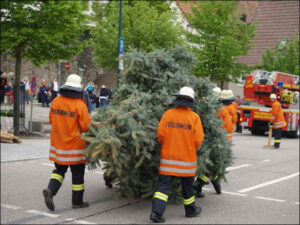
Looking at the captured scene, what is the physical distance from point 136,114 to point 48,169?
4.92m

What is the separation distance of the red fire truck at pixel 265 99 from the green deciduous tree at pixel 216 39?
4753 millimetres

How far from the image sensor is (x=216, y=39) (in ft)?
93.2

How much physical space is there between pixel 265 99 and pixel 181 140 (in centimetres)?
1847

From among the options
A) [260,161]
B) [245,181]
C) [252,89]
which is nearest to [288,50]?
[252,89]

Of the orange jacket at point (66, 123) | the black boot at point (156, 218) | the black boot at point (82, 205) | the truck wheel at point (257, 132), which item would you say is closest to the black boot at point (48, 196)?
the black boot at point (82, 205)

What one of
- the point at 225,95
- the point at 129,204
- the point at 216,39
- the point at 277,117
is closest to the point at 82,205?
the point at 129,204

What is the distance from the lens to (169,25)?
92.9ft

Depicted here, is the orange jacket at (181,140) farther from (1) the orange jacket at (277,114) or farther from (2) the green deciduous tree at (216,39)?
(2) the green deciduous tree at (216,39)

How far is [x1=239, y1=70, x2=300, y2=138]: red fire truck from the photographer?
22.8 meters

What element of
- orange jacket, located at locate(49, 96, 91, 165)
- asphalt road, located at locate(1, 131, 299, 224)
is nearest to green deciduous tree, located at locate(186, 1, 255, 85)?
asphalt road, located at locate(1, 131, 299, 224)

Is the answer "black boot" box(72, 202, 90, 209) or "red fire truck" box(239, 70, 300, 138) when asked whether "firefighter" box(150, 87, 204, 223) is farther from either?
"red fire truck" box(239, 70, 300, 138)

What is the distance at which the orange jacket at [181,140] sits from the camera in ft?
17.9

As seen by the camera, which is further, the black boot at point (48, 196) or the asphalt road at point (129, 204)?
the asphalt road at point (129, 204)

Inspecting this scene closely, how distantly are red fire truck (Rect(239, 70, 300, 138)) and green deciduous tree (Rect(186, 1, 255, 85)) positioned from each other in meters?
4.75
